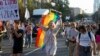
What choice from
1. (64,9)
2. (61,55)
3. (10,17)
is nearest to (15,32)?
(10,17)

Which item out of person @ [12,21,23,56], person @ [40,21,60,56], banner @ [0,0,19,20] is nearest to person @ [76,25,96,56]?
person @ [40,21,60,56]

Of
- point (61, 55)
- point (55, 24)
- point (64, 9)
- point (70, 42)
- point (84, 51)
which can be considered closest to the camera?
point (84, 51)

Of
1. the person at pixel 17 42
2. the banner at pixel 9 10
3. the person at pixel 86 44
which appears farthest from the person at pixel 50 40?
the banner at pixel 9 10

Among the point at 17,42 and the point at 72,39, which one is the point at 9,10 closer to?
the point at 17,42

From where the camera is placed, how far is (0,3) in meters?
10.7

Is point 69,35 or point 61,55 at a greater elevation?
point 69,35

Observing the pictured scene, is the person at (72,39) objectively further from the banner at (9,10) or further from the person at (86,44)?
the banner at (9,10)

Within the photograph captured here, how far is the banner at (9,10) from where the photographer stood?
34.6ft

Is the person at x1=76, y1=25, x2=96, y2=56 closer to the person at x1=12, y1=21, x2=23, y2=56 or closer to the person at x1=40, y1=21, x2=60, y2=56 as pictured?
the person at x1=40, y1=21, x2=60, y2=56

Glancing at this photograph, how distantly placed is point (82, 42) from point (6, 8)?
8.85ft

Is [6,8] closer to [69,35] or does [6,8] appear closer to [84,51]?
[84,51]

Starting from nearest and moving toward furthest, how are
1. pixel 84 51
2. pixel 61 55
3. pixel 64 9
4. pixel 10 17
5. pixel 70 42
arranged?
pixel 10 17 → pixel 84 51 → pixel 70 42 → pixel 61 55 → pixel 64 9

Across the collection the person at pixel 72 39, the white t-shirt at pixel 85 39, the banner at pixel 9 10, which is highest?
the banner at pixel 9 10

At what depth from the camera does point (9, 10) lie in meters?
10.6
